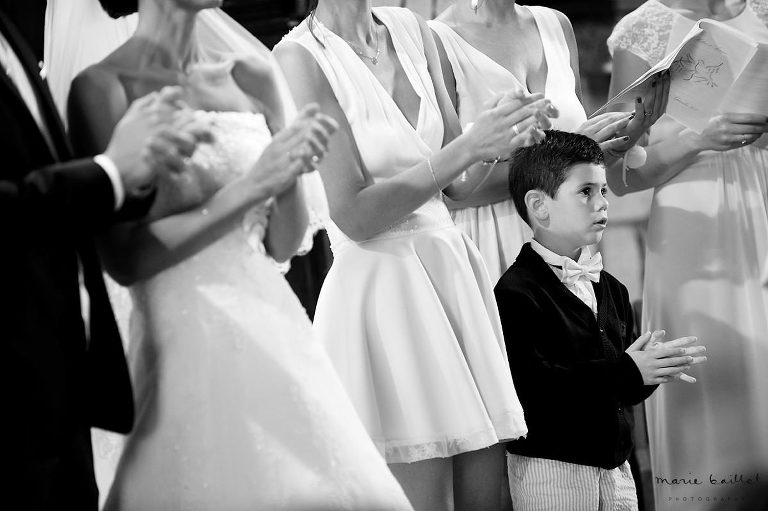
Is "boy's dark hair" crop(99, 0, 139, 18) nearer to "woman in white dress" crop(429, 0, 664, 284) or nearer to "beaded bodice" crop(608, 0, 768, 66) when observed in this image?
"woman in white dress" crop(429, 0, 664, 284)

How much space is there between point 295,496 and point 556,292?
4.49 ft

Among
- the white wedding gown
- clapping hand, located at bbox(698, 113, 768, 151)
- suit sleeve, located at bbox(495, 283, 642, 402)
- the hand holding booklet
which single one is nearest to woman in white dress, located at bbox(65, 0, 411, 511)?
the white wedding gown

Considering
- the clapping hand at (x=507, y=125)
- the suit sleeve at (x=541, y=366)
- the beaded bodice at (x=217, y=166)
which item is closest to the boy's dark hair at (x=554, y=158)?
the suit sleeve at (x=541, y=366)

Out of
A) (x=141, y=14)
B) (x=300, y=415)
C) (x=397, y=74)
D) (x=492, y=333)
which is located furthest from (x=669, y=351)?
(x=141, y=14)

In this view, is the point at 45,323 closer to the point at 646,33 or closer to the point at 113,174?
the point at 113,174

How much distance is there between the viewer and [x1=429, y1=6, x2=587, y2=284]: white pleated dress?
120 inches

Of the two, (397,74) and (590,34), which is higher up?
(397,74)

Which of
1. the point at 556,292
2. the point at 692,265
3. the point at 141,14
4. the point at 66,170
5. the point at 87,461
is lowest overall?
the point at 692,265

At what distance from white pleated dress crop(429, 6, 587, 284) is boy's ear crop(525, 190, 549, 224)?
160 millimetres

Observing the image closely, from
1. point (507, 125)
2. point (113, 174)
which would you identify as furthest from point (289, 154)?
point (507, 125)

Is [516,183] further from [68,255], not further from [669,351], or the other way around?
[68,255]

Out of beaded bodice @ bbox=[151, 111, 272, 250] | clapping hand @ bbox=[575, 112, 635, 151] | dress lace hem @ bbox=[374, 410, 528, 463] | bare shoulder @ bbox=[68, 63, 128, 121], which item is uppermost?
bare shoulder @ bbox=[68, 63, 128, 121]

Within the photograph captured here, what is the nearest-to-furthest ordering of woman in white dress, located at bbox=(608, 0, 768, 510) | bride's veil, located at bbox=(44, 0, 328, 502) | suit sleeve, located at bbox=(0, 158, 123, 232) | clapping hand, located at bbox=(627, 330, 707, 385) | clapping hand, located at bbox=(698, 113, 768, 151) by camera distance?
suit sleeve, located at bbox=(0, 158, 123, 232) → bride's veil, located at bbox=(44, 0, 328, 502) → clapping hand, located at bbox=(627, 330, 707, 385) → clapping hand, located at bbox=(698, 113, 768, 151) → woman in white dress, located at bbox=(608, 0, 768, 510)

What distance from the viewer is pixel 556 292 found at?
2891 millimetres
